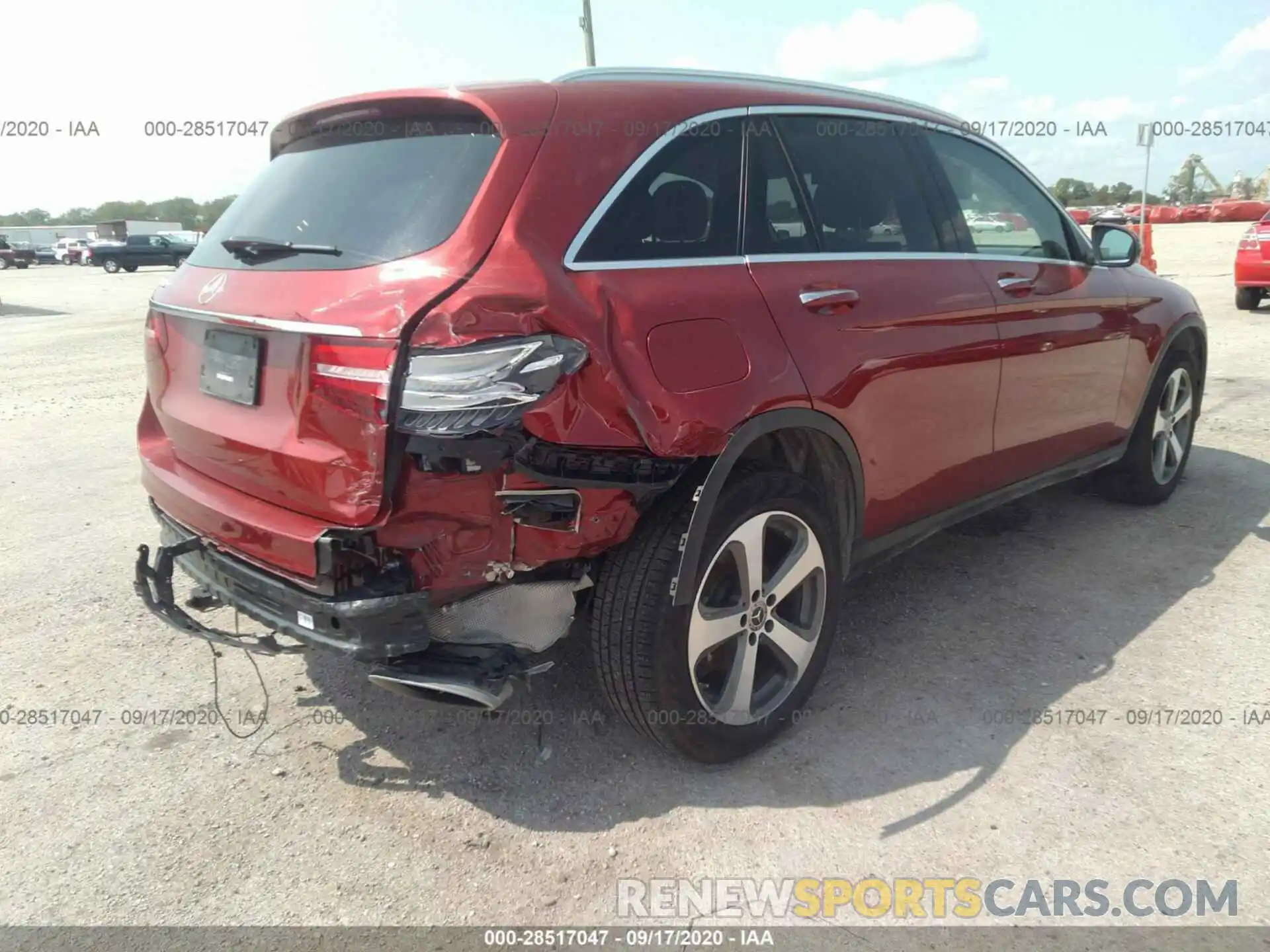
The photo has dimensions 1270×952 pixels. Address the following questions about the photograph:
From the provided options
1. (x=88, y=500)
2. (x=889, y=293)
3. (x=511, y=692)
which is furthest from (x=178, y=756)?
(x=88, y=500)

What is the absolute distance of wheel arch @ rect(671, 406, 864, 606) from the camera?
2455 millimetres

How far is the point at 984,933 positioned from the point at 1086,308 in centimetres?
282

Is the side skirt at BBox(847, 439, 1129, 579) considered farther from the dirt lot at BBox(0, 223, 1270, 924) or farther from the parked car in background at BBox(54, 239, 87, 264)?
the parked car in background at BBox(54, 239, 87, 264)

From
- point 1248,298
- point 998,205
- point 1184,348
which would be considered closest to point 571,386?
point 998,205

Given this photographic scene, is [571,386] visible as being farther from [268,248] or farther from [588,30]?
[588,30]

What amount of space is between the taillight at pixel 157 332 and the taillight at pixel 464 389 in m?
1.24

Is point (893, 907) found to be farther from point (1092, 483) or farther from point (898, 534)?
point (1092, 483)

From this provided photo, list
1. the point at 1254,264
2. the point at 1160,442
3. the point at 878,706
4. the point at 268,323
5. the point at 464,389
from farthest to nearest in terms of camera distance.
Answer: the point at 1254,264 < the point at 1160,442 < the point at 878,706 < the point at 268,323 < the point at 464,389

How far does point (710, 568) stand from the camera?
2566 millimetres

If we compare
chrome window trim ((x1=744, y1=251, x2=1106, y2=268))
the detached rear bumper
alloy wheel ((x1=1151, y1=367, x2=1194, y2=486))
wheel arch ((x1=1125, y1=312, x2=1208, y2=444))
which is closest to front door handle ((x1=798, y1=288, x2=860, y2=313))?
chrome window trim ((x1=744, y1=251, x2=1106, y2=268))

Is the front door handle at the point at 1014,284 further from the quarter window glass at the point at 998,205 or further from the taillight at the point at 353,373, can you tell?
the taillight at the point at 353,373

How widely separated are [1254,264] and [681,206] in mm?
A: 12223

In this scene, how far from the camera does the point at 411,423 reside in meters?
2.09

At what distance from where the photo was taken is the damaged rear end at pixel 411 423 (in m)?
2.12
